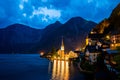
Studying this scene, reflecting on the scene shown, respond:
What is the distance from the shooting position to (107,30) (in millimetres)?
117500

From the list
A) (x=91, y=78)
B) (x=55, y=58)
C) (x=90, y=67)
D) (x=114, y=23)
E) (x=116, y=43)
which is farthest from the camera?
(x=55, y=58)

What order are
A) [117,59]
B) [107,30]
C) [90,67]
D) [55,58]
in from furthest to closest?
[55,58]
[107,30]
[90,67]
[117,59]

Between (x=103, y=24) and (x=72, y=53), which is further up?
(x=103, y=24)

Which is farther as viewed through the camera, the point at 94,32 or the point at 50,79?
the point at 94,32

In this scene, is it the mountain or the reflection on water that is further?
the mountain

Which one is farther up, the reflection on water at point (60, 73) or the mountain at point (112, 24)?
the mountain at point (112, 24)

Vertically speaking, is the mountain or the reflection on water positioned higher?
the mountain

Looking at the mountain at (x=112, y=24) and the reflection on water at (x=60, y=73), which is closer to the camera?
the reflection on water at (x=60, y=73)

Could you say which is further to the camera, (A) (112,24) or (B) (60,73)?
(A) (112,24)

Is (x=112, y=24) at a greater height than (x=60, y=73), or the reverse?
(x=112, y=24)

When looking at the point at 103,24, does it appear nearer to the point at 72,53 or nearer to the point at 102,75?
the point at 72,53

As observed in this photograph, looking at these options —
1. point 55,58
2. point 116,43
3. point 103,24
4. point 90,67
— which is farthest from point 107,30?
point 55,58

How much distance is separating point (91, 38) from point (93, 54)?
46428mm

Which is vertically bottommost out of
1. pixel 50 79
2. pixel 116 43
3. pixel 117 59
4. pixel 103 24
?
pixel 50 79
